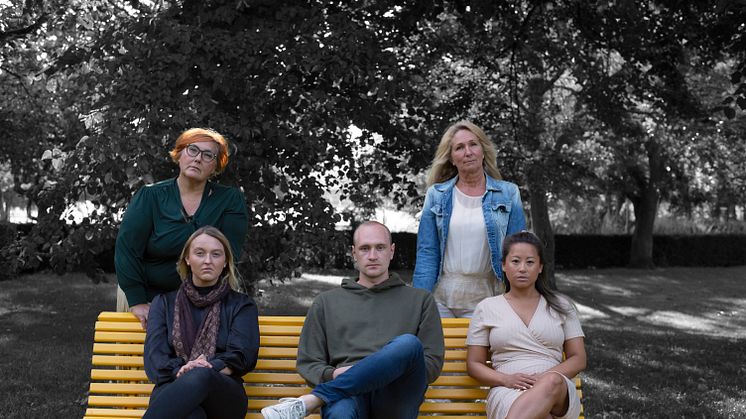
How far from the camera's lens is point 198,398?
359 cm

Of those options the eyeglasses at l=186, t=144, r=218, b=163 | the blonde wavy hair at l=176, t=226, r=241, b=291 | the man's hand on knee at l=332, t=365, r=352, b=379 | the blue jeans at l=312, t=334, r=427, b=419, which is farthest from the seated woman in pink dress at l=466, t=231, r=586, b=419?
the eyeglasses at l=186, t=144, r=218, b=163

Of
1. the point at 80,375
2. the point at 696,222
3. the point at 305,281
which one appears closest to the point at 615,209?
the point at 696,222

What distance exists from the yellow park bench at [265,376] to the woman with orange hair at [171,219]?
0.21 m

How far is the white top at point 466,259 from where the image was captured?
14.1 feet

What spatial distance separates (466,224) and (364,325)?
81 centimetres

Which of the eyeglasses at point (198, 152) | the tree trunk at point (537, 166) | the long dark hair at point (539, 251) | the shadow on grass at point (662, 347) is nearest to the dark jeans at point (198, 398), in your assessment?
the eyeglasses at point (198, 152)

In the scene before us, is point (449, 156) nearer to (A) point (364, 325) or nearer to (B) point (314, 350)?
(A) point (364, 325)

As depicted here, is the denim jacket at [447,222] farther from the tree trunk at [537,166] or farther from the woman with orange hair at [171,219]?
the tree trunk at [537,166]

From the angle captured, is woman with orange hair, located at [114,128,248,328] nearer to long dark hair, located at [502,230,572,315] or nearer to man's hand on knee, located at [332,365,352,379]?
man's hand on knee, located at [332,365,352,379]

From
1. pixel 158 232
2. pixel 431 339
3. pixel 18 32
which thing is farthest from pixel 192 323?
pixel 18 32

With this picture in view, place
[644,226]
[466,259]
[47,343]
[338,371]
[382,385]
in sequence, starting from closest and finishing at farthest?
1. [382,385]
2. [338,371]
3. [466,259]
4. [47,343]
5. [644,226]

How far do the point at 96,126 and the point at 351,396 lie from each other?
3797 millimetres

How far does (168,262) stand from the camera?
14.0ft

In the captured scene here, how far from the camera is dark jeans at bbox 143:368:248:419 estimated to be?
356 cm
